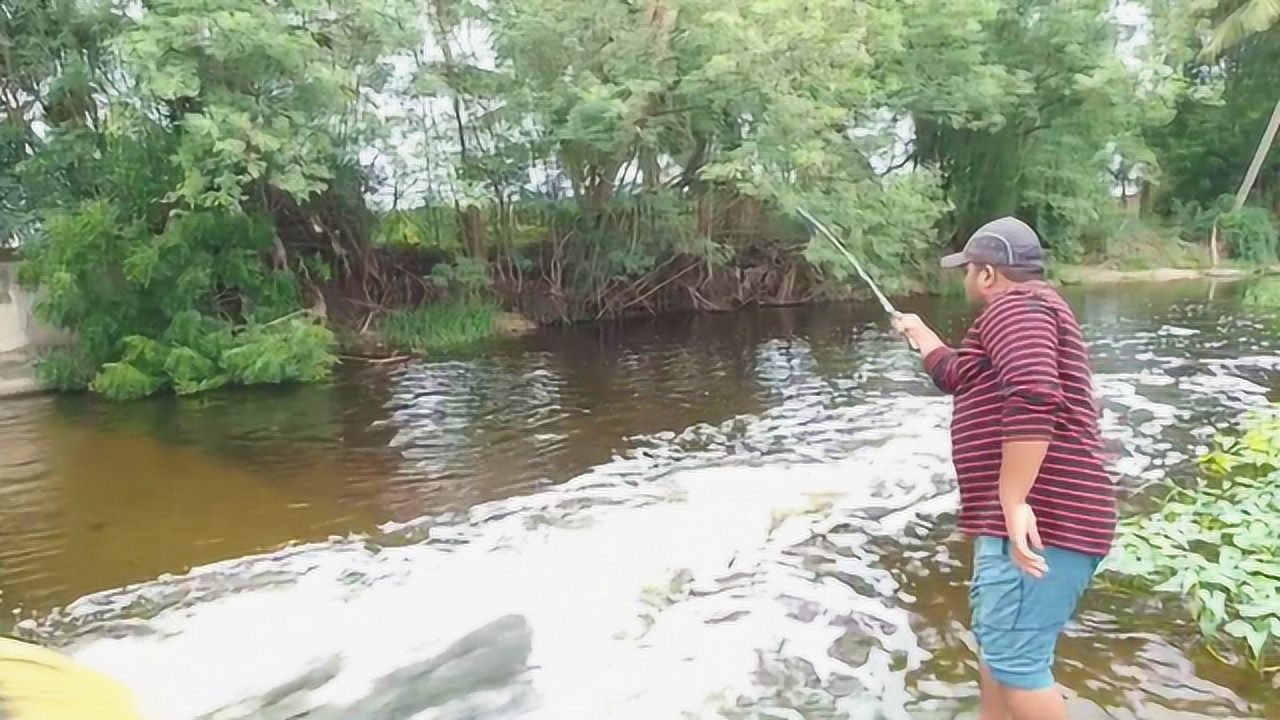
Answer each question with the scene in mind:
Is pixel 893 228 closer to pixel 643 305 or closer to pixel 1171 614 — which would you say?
pixel 643 305

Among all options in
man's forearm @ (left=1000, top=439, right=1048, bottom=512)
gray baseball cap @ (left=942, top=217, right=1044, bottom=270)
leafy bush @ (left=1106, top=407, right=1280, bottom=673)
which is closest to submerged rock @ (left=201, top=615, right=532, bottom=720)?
man's forearm @ (left=1000, top=439, right=1048, bottom=512)

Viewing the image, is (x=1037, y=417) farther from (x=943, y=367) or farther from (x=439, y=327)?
(x=439, y=327)

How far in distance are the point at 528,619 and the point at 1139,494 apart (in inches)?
137

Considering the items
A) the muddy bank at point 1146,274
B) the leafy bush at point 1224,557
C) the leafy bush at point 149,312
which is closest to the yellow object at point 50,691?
the leafy bush at point 1224,557

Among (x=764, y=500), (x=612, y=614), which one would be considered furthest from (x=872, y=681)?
(x=764, y=500)

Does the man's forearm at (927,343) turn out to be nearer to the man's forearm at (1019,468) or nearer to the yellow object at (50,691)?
the man's forearm at (1019,468)

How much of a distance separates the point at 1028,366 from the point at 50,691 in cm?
208

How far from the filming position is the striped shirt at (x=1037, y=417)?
7.85 feet

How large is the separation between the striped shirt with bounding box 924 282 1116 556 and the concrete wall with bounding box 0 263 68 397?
1056cm

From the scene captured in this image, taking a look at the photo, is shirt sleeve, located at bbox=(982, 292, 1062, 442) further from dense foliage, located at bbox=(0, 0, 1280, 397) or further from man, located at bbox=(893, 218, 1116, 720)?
dense foliage, located at bbox=(0, 0, 1280, 397)

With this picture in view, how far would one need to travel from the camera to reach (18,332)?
1085 centimetres

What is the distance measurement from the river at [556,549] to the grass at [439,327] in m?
2.97

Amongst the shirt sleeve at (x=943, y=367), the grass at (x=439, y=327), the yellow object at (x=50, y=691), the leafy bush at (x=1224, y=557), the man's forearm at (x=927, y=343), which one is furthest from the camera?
the grass at (x=439, y=327)

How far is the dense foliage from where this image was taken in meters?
9.70
